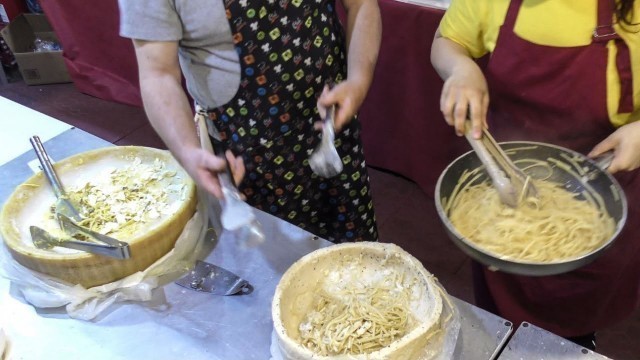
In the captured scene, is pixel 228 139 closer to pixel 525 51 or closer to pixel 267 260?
pixel 267 260

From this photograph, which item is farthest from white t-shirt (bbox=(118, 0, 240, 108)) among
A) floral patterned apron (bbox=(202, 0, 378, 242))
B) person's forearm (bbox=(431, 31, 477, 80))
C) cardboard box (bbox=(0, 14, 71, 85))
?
cardboard box (bbox=(0, 14, 71, 85))

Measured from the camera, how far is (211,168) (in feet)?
3.86

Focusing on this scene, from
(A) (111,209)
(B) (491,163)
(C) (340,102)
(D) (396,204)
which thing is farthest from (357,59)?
(D) (396,204)

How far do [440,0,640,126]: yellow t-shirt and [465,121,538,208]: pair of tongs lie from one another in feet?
0.83

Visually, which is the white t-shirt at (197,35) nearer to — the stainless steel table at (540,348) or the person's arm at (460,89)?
the person's arm at (460,89)

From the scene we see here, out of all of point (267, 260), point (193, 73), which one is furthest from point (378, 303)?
point (193, 73)

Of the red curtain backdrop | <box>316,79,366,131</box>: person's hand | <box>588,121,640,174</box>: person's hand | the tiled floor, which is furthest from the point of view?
the red curtain backdrop

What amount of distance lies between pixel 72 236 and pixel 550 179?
1.02m

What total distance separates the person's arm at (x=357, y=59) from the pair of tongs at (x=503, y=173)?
29 centimetres

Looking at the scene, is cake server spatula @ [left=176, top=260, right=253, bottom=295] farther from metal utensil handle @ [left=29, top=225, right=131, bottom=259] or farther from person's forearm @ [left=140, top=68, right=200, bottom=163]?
person's forearm @ [left=140, top=68, right=200, bottom=163]

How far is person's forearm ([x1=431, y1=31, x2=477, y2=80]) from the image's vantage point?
1329 mm

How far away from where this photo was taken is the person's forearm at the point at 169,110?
126cm

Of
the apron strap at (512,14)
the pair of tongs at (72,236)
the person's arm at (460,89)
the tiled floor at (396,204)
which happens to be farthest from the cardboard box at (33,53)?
the apron strap at (512,14)

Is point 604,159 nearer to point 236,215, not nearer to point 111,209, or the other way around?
point 236,215
